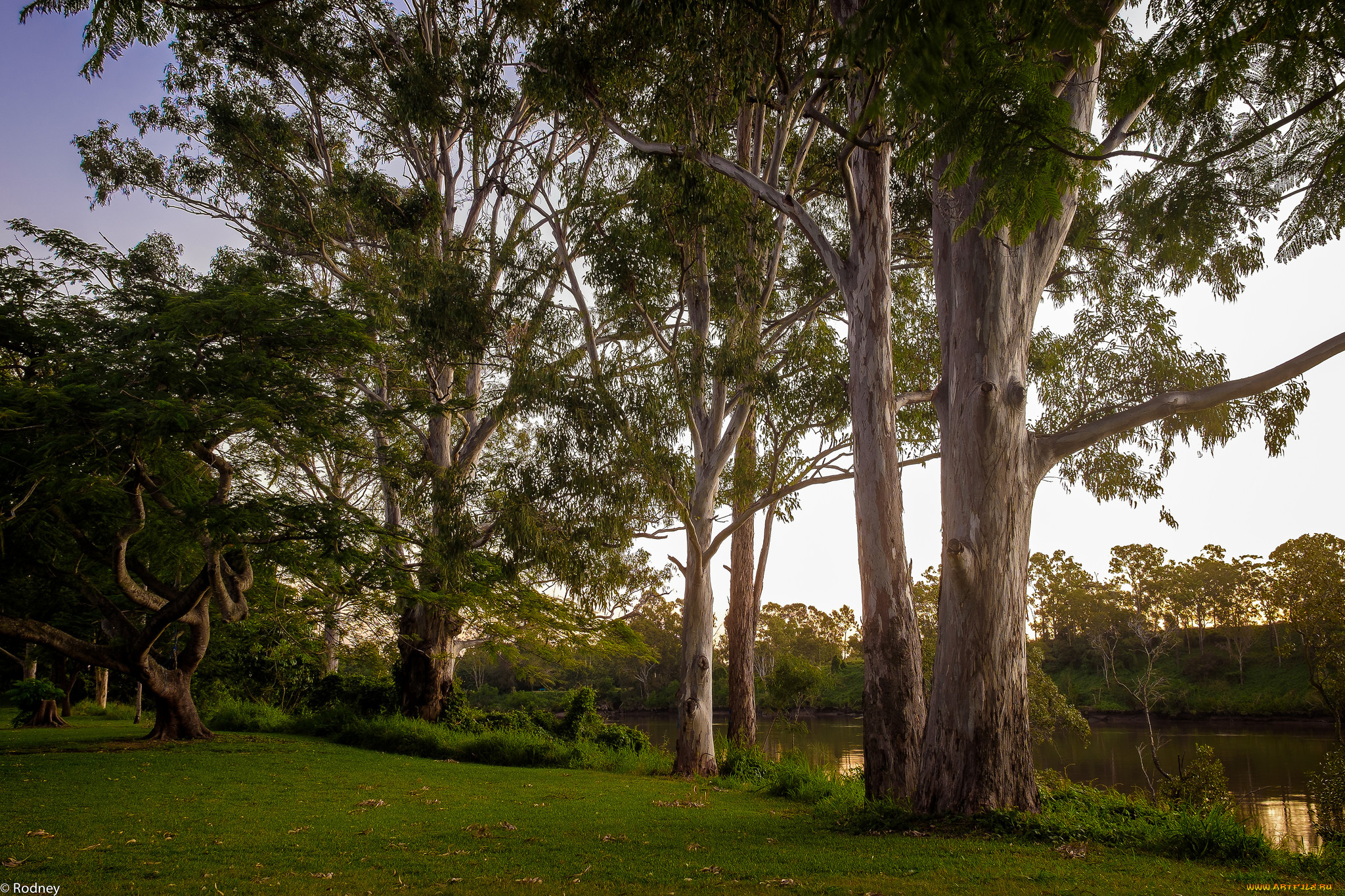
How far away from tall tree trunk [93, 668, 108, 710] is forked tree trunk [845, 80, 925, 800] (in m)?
22.1

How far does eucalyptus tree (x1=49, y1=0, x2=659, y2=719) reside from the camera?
1023cm

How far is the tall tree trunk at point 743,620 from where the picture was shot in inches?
428

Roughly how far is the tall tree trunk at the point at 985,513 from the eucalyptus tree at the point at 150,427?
7166 millimetres

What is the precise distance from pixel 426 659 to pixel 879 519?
9.84 m

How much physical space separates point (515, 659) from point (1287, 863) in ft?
45.3

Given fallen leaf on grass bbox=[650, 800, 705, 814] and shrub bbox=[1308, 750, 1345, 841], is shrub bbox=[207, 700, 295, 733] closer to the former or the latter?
fallen leaf on grass bbox=[650, 800, 705, 814]

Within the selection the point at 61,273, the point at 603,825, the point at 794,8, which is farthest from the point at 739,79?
the point at 61,273

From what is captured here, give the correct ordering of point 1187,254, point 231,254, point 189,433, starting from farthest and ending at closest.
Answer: point 231,254 → point 189,433 → point 1187,254

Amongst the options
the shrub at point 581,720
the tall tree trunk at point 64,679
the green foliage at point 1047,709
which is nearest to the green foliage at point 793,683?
the green foliage at point 1047,709

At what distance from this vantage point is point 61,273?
31.4 feet

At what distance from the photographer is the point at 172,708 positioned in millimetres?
10734

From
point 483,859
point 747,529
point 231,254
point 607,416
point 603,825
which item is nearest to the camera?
point 483,859

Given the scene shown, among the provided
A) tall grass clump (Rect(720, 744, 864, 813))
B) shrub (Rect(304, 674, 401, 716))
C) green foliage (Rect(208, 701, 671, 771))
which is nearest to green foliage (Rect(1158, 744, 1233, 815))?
tall grass clump (Rect(720, 744, 864, 813))

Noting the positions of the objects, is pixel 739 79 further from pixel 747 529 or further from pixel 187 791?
pixel 187 791
